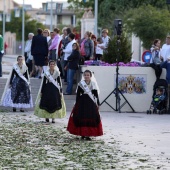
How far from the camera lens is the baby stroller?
2845 cm

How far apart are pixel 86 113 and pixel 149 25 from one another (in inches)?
956

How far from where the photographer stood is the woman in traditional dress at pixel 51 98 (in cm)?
2419

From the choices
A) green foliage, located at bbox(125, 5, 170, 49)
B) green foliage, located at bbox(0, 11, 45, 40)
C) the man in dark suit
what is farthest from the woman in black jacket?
green foliage, located at bbox(0, 11, 45, 40)

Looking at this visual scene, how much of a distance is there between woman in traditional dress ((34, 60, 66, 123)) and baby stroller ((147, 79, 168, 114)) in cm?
482

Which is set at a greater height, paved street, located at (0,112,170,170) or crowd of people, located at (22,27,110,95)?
crowd of people, located at (22,27,110,95)

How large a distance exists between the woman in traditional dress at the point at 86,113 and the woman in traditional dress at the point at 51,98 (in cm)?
361

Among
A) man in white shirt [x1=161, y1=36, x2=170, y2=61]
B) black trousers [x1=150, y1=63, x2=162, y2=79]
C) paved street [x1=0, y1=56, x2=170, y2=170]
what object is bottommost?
paved street [x1=0, y1=56, x2=170, y2=170]

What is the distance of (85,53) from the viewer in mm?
31281

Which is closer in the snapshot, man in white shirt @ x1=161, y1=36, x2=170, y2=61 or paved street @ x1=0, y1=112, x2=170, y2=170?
paved street @ x1=0, y1=112, x2=170, y2=170

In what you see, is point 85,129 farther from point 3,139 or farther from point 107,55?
point 107,55

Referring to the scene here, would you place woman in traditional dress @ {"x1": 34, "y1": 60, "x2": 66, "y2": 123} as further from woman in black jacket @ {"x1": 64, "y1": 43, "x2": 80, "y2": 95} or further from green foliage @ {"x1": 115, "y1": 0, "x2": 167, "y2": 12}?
green foliage @ {"x1": 115, "y1": 0, "x2": 167, "y2": 12}

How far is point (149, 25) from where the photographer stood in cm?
4416

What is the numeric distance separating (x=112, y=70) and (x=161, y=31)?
15.3 m

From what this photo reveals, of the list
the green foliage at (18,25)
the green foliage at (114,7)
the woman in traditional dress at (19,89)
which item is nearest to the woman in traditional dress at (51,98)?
the woman in traditional dress at (19,89)
